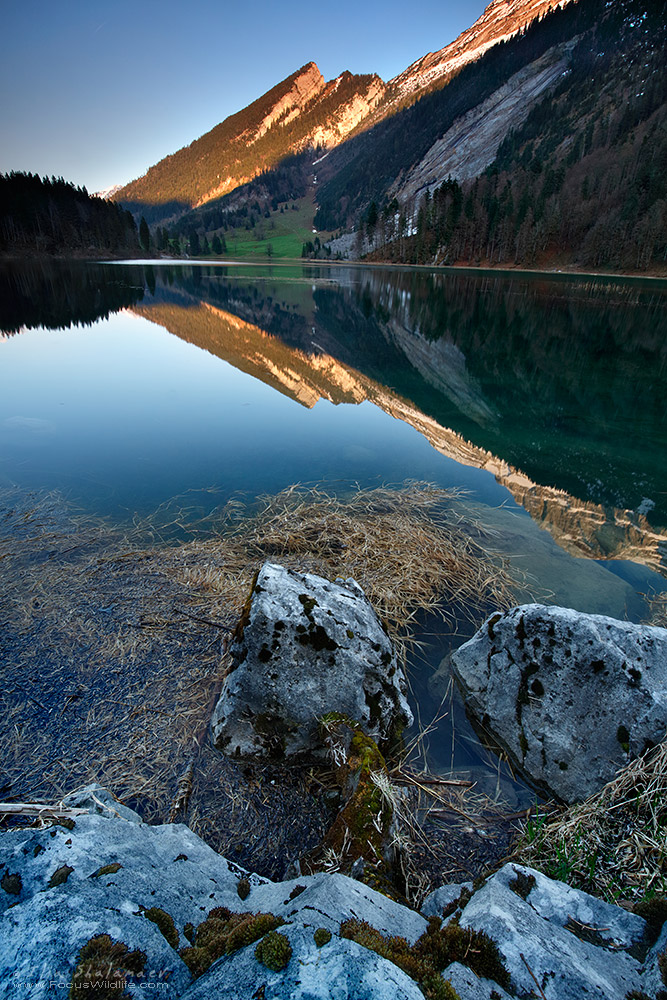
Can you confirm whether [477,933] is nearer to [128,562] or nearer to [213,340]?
[128,562]

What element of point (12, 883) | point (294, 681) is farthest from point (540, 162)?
point (12, 883)

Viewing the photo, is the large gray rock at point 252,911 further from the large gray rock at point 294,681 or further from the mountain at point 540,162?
the mountain at point 540,162

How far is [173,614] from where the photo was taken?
5742 millimetres

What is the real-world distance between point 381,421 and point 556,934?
12831 millimetres

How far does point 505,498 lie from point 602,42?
245 m

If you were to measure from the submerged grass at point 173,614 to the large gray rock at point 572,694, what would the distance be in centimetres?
159

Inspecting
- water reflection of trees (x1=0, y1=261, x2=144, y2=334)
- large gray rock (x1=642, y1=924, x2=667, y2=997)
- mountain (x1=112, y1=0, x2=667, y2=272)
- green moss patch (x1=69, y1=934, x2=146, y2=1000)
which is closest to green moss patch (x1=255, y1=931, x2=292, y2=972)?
green moss patch (x1=69, y1=934, x2=146, y2=1000)

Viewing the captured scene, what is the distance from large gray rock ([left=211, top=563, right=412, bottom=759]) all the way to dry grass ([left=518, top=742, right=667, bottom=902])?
1.54 metres

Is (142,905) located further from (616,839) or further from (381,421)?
(381,421)

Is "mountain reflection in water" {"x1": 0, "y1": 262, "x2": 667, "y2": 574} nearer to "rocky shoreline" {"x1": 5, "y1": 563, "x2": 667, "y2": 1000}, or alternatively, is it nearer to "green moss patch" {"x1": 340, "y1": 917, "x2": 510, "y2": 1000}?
"rocky shoreline" {"x1": 5, "y1": 563, "x2": 667, "y2": 1000}

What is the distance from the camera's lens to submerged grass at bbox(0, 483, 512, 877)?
12.0 feet

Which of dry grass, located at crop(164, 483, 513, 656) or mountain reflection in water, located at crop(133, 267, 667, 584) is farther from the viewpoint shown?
mountain reflection in water, located at crop(133, 267, 667, 584)

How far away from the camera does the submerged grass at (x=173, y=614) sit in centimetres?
365

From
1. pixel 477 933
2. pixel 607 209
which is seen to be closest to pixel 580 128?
pixel 607 209
